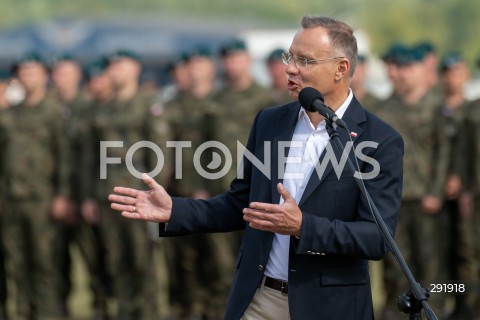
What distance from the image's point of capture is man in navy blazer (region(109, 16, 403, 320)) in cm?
441

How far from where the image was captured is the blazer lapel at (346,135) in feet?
14.6

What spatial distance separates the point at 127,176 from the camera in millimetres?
9695

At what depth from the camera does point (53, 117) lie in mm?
10383

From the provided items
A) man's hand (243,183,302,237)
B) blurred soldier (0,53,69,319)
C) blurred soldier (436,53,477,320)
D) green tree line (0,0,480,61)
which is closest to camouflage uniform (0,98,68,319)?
blurred soldier (0,53,69,319)

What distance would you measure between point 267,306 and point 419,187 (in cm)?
491

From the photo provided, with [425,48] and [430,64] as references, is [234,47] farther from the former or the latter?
[430,64]

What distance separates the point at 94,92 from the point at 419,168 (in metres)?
3.33

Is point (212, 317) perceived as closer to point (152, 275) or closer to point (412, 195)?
point (152, 275)

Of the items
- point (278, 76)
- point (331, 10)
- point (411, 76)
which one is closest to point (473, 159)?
point (411, 76)

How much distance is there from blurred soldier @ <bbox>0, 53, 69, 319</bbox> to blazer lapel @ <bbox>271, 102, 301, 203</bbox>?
5804mm

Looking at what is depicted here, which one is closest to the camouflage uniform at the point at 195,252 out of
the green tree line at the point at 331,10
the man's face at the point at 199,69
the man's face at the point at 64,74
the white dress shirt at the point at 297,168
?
the man's face at the point at 199,69

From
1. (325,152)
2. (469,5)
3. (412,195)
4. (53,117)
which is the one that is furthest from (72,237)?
(469,5)

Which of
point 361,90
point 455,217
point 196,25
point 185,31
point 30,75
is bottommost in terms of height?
point 455,217

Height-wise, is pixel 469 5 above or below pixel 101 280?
above
